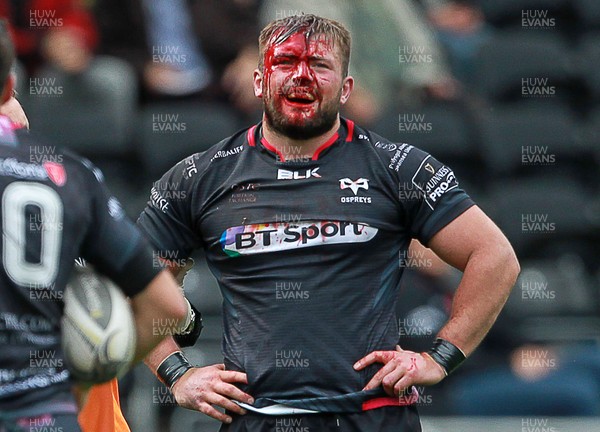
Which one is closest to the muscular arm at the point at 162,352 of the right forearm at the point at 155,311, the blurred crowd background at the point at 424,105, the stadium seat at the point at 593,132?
the right forearm at the point at 155,311

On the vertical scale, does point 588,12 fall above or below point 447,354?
below

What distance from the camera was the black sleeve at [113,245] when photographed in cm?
333

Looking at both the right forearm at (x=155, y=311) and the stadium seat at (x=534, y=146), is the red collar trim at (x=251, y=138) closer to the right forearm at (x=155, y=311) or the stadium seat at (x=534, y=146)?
the right forearm at (x=155, y=311)

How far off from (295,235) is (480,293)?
0.70 m

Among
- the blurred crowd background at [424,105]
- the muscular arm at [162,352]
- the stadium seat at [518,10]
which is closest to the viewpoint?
the muscular arm at [162,352]

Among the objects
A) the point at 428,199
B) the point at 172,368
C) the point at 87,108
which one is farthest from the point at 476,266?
the point at 87,108

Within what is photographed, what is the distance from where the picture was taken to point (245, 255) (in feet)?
14.8

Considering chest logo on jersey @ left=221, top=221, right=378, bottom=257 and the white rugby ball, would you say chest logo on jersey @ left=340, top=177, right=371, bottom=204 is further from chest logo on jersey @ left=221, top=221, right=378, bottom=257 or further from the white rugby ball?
the white rugby ball

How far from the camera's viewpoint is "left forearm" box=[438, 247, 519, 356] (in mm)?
4500

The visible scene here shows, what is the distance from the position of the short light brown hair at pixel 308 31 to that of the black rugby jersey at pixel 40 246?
1480 millimetres

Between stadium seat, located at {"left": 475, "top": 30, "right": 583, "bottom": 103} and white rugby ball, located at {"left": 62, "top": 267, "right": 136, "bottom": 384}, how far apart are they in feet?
20.3

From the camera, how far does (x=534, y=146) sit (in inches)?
339

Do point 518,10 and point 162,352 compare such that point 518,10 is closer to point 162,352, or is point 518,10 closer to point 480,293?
point 480,293

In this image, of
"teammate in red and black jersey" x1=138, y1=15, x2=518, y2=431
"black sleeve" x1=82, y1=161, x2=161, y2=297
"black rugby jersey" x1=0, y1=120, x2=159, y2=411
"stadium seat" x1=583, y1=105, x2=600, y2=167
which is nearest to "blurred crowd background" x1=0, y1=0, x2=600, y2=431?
"stadium seat" x1=583, y1=105, x2=600, y2=167
